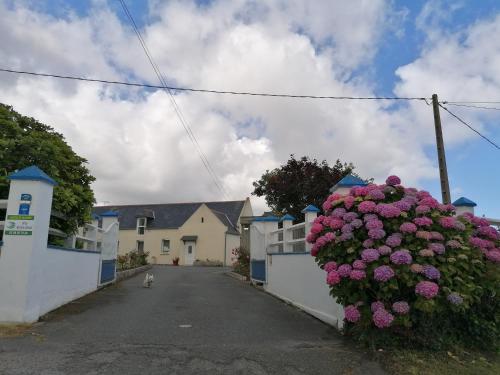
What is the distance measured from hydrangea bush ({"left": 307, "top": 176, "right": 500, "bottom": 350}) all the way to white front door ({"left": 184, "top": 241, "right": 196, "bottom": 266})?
3755 centimetres

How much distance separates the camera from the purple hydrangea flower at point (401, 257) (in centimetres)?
509

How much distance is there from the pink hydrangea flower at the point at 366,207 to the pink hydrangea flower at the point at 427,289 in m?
A: 1.16

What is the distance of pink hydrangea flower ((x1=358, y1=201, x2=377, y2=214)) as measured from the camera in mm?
5629

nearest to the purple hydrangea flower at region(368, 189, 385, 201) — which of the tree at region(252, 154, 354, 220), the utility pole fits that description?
the utility pole

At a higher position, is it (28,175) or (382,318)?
(28,175)

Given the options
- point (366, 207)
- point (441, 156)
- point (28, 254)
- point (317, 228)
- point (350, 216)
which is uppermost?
point (441, 156)

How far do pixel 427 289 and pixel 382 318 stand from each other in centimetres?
65

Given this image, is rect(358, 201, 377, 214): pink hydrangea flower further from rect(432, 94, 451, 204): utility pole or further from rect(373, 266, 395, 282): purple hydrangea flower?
rect(432, 94, 451, 204): utility pole

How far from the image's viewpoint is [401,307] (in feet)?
16.7

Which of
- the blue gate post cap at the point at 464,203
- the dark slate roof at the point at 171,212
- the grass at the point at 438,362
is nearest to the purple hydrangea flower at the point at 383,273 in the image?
the grass at the point at 438,362

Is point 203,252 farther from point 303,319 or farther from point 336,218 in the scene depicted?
point 336,218

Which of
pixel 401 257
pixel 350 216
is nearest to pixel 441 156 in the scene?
pixel 350 216

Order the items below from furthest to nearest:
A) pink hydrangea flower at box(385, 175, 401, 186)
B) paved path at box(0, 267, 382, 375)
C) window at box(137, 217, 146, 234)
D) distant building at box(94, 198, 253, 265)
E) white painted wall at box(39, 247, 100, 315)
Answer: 1. window at box(137, 217, 146, 234)
2. distant building at box(94, 198, 253, 265)
3. white painted wall at box(39, 247, 100, 315)
4. pink hydrangea flower at box(385, 175, 401, 186)
5. paved path at box(0, 267, 382, 375)

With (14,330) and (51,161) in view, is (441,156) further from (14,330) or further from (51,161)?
(14,330)
